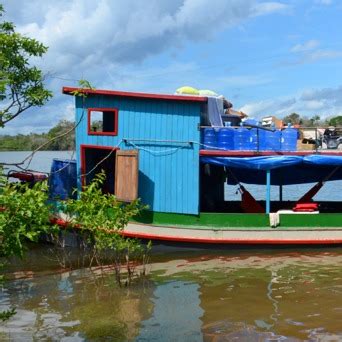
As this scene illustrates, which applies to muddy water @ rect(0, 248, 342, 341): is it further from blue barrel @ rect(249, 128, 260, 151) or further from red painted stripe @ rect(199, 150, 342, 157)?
blue barrel @ rect(249, 128, 260, 151)

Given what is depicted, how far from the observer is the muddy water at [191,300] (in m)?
6.81

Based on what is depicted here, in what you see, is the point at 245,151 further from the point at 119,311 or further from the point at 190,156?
the point at 119,311

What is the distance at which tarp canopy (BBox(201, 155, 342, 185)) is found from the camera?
11.6 meters

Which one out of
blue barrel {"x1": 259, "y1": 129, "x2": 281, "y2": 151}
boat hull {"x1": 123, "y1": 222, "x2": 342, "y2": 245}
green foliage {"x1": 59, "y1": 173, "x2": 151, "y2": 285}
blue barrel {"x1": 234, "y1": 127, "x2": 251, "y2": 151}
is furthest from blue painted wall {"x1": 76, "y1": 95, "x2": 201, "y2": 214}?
green foliage {"x1": 59, "y1": 173, "x2": 151, "y2": 285}

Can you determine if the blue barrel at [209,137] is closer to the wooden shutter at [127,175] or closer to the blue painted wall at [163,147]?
the blue painted wall at [163,147]

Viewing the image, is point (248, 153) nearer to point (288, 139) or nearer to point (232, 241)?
point (288, 139)

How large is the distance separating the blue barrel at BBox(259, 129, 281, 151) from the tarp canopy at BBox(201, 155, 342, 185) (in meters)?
0.40

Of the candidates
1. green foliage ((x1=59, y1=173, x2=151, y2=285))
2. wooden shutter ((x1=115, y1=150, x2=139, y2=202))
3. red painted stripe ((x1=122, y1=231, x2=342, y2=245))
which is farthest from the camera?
red painted stripe ((x1=122, y1=231, x2=342, y2=245))

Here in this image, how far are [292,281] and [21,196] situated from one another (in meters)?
6.14

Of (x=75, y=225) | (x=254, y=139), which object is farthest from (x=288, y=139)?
(x=75, y=225)

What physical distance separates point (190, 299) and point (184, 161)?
13.1 ft

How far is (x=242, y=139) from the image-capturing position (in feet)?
39.0

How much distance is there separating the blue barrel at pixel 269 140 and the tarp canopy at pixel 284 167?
0.40 m

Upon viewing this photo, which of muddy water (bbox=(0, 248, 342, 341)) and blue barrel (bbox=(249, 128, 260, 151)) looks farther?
blue barrel (bbox=(249, 128, 260, 151))
